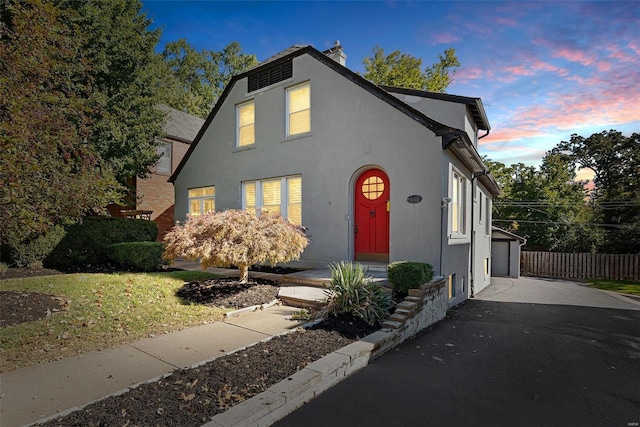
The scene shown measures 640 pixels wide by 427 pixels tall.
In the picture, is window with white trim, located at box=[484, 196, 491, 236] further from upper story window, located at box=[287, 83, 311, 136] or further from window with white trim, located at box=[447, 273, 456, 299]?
upper story window, located at box=[287, 83, 311, 136]

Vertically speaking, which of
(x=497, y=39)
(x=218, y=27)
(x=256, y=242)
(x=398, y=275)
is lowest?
(x=398, y=275)

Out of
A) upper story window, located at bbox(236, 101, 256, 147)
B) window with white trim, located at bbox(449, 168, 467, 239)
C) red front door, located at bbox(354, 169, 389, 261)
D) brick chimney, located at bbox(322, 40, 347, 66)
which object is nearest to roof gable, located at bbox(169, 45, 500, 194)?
window with white trim, located at bbox(449, 168, 467, 239)

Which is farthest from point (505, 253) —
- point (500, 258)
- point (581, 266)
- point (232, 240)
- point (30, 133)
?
point (30, 133)

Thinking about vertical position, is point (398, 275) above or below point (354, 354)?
above

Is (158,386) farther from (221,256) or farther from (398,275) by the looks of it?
(398,275)

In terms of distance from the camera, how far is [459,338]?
5.82 meters

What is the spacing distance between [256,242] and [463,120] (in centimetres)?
748

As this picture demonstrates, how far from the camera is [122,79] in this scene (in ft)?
39.7

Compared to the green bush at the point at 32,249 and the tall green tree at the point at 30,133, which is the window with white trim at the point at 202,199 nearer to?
the green bush at the point at 32,249

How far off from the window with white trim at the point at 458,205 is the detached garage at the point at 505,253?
9054 mm

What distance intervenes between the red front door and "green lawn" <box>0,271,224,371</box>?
4.16 metres

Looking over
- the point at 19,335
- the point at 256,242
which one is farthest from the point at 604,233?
the point at 19,335

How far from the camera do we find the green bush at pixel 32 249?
32.0ft

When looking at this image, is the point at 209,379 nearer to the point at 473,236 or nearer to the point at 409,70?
the point at 473,236
